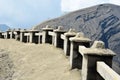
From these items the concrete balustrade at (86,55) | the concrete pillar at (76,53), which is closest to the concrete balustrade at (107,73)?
the concrete balustrade at (86,55)

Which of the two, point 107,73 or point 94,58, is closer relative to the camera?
point 107,73

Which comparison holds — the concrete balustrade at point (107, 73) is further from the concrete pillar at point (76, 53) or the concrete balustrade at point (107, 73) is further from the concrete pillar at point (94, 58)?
the concrete pillar at point (76, 53)

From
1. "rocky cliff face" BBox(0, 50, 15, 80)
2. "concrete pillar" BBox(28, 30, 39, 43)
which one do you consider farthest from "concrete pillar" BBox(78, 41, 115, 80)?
"concrete pillar" BBox(28, 30, 39, 43)

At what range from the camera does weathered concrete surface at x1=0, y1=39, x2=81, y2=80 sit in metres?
10.5

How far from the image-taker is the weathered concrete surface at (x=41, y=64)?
34.5 feet

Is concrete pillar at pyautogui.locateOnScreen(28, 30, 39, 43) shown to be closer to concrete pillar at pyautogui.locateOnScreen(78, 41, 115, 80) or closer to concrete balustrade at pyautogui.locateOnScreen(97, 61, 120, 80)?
concrete pillar at pyautogui.locateOnScreen(78, 41, 115, 80)

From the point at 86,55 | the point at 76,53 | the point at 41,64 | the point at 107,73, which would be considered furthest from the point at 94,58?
the point at 41,64

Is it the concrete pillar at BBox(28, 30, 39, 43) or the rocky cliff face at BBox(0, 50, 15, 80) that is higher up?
the concrete pillar at BBox(28, 30, 39, 43)

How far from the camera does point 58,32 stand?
593 inches

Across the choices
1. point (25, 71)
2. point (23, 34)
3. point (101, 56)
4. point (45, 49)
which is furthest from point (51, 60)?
point (23, 34)

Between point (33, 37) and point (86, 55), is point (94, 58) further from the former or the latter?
point (33, 37)

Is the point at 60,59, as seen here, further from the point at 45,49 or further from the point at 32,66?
the point at 45,49

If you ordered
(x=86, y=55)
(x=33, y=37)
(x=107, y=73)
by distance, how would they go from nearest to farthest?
(x=107, y=73)
(x=86, y=55)
(x=33, y=37)

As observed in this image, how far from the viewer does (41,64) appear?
40.1 ft
